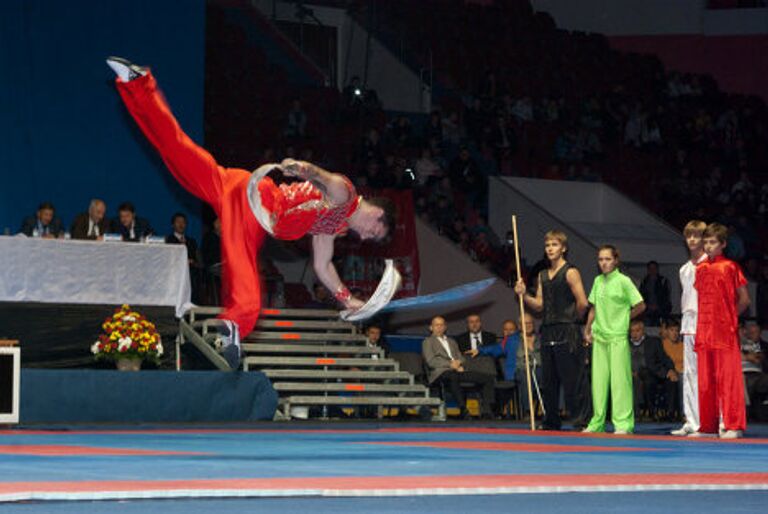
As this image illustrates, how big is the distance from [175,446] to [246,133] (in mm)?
12297

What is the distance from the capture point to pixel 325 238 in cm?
888

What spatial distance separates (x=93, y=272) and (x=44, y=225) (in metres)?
0.74

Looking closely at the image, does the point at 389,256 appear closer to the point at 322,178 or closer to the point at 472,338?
the point at 472,338


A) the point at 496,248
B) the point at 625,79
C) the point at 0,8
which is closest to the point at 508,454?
the point at 0,8

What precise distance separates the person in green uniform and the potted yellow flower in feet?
16.6

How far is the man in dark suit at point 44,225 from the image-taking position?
52.5 feet

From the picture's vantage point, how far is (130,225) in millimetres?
16484

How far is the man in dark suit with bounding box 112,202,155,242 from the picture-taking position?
16344 millimetres

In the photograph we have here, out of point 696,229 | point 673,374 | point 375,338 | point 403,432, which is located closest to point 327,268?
point 403,432

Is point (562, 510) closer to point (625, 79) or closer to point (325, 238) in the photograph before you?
point (325, 238)

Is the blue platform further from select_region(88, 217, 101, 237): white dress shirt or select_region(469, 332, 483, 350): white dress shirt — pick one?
select_region(469, 332, 483, 350): white dress shirt

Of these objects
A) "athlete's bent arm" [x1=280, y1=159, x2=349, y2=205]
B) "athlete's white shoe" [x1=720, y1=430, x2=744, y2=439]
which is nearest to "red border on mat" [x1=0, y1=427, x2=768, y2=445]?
"athlete's white shoe" [x1=720, y1=430, x2=744, y2=439]

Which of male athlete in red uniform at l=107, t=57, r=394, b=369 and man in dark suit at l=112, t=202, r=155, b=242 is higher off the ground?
man in dark suit at l=112, t=202, r=155, b=242

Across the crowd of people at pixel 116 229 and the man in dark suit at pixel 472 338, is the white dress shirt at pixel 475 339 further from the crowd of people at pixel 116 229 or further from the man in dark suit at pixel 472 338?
the crowd of people at pixel 116 229
